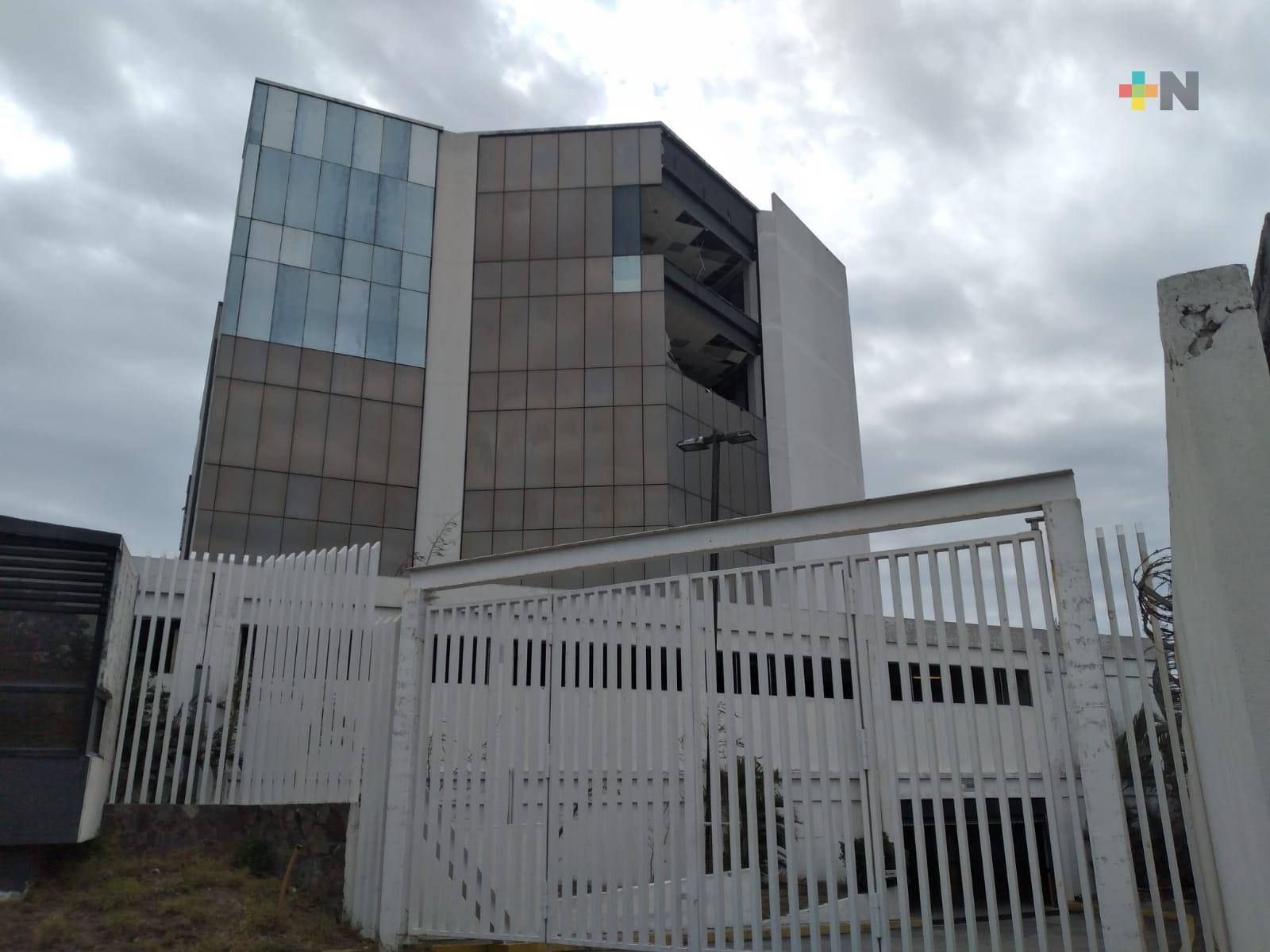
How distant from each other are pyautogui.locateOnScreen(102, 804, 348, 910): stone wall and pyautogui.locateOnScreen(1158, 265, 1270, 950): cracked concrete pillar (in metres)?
7.32

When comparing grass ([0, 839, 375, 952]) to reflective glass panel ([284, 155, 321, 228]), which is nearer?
grass ([0, 839, 375, 952])

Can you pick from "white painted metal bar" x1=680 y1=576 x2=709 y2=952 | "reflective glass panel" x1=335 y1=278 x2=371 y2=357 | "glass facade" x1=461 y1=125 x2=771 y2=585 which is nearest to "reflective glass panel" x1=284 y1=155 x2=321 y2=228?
"reflective glass panel" x1=335 y1=278 x2=371 y2=357

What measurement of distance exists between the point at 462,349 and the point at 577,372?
4110mm

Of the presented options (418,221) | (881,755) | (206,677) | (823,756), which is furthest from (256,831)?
(418,221)

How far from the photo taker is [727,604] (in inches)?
261

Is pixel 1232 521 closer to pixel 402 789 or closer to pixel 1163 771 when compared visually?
pixel 1163 771

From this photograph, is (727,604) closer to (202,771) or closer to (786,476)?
(202,771)

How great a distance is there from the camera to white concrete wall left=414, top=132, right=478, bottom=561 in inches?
1249

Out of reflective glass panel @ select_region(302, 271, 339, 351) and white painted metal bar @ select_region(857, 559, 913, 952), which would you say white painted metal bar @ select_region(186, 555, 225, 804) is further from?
reflective glass panel @ select_region(302, 271, 339, 351)

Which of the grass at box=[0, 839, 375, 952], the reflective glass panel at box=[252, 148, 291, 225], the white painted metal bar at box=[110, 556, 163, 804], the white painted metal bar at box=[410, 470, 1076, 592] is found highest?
the reflective glass panel at box=[252, 148, 291, 225]

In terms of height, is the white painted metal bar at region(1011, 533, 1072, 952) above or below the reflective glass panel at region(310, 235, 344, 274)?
below

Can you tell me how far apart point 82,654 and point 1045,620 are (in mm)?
7480

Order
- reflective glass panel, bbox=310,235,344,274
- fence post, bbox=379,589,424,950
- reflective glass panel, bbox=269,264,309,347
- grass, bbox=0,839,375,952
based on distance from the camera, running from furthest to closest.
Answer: reflective glass panel, bbox=310,235,344,274, reflective glass panel, bbox=269,264,309,347, fence post, bbox=379,589,424,950, grass, bbox=0,839,375,952

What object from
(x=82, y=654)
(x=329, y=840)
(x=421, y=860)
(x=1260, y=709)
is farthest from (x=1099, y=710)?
(x=82, y=654)
